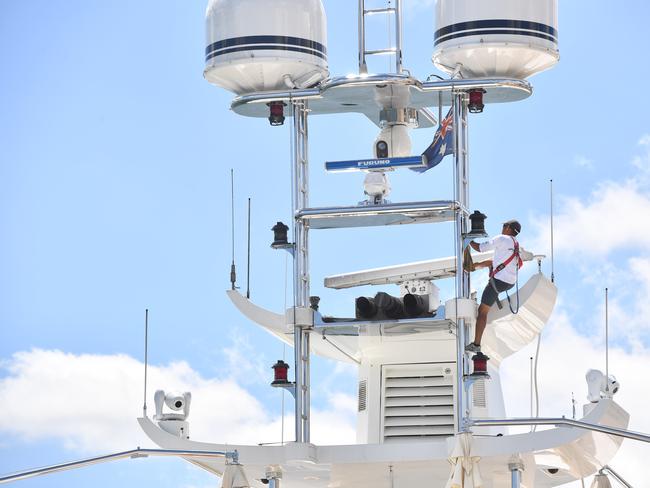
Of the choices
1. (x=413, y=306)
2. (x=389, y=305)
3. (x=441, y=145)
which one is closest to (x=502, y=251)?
(x=413, y=306)

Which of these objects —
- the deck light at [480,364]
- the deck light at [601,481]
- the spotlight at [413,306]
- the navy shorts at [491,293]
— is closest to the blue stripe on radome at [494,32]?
the navy shorts at [491,293]

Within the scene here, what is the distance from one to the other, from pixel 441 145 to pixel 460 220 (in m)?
1.10

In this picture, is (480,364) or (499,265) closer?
(480,364)

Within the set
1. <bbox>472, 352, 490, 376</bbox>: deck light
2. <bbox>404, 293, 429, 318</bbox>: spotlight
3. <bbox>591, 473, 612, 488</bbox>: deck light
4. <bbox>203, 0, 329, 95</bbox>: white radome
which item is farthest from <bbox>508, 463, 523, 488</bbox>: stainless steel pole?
<bbox>203, 0, 329, 95</bbox>: white radome

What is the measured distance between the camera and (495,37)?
2833cm

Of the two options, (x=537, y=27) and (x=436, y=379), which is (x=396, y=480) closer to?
(x=436, y=379)

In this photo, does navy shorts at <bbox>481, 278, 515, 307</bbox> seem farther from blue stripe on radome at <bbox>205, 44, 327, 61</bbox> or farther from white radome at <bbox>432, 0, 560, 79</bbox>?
blue stripe on radome at <bbox>205, 44, 327, 61</bbox>

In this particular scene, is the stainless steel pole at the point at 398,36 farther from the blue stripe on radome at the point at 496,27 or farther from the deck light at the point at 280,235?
the deck light at the point at 280,235

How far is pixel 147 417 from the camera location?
93.6ft

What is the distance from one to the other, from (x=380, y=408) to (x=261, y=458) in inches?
88.2

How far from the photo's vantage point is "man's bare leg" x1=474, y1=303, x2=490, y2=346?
1080 inches

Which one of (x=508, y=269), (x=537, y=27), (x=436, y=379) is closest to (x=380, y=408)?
(x=436, y=379)

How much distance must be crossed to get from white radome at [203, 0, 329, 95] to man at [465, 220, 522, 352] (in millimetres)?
3271

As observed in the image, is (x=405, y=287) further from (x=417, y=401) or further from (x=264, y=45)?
(x=264, y=45)
